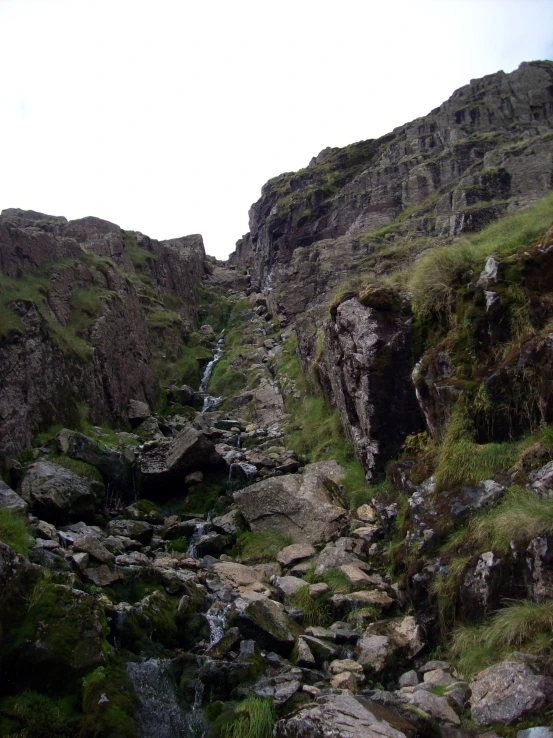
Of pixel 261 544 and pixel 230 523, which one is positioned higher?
pixel 230 523

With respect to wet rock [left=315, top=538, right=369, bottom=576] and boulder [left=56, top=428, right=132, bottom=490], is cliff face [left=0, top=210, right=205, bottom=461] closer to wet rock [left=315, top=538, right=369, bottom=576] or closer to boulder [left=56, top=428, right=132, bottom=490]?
boulder [left=56, top=428, right=132, bottom=490]

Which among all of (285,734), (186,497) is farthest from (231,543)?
(285,734)

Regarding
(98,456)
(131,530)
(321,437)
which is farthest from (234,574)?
(98,456)

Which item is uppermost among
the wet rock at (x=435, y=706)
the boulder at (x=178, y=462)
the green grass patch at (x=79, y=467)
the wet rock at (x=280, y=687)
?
the green grass patch at (x=79, y=467)

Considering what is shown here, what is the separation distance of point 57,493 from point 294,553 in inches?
262

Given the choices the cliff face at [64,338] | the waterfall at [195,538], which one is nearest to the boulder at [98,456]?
the cliff face at [64,338]

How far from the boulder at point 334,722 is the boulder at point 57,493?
962cm

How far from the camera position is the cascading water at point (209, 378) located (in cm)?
3070

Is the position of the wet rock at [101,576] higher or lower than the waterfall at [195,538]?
higher

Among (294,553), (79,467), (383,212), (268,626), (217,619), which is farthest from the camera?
(383,212)

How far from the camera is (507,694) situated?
19.8 ft

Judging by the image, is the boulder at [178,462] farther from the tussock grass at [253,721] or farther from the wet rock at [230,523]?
the tussock grass at [253,721]

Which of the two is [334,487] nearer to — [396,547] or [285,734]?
[396,547]

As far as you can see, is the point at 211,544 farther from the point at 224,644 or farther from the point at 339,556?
the point at 224,644
